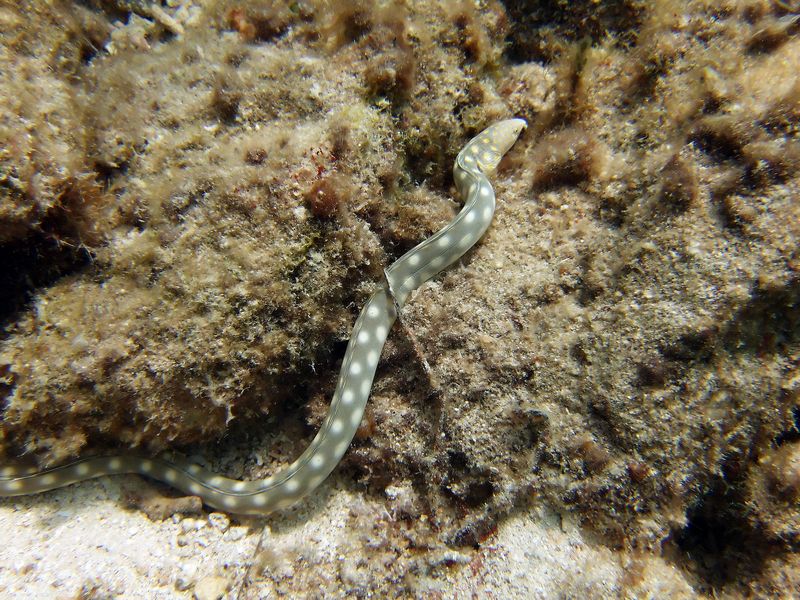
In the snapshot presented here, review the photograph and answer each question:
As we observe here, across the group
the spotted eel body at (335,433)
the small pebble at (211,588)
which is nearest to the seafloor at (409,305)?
the small pebble at (211,588)

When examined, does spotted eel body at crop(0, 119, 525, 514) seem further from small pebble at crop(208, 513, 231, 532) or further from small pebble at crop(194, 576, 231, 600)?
small pebble at crop(194, 576, 231, 600)

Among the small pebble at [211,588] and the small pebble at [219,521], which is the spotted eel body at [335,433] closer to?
the small pebble at [219,521]

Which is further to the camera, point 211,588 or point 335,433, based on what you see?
point 335,433

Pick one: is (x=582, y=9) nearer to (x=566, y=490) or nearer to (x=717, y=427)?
(x=717, y=427)

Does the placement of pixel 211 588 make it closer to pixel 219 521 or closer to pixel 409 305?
pixel 219 521

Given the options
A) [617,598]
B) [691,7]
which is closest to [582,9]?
[691,7]

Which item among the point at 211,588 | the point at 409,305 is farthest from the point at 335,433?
the point at 211,588
